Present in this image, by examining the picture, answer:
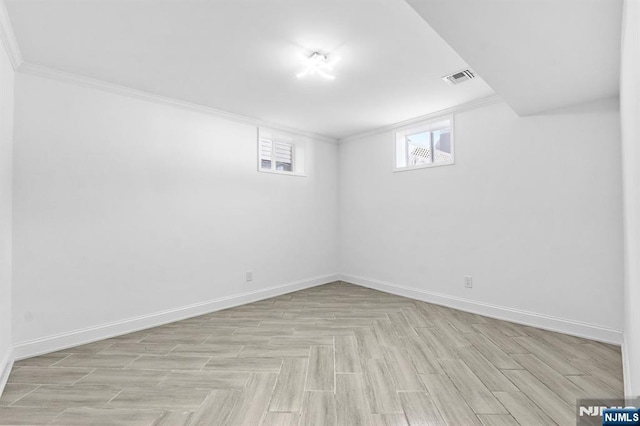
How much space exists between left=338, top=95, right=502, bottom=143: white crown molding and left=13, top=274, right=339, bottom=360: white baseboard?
2.70m

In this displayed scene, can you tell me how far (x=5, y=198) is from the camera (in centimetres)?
219

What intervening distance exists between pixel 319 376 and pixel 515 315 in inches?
92.5

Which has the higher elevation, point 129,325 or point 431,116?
point 431,116

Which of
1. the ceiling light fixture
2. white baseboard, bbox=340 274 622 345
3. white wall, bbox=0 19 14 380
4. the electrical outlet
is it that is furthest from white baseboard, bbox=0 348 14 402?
the electrical outlet

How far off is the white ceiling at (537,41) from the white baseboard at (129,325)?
3.52 metres

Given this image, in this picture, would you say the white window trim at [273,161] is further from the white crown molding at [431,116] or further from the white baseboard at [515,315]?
the white baseboard at [515,315]

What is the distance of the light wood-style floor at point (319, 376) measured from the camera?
5.45ft

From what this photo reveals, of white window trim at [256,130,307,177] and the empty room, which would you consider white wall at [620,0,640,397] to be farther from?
white window trim at [256,130,307,177]

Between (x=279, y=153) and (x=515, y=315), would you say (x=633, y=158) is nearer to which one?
(x=515, y=315)

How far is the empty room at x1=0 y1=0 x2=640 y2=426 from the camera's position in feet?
5.76

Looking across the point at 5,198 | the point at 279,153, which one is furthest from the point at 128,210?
the point at 279,153

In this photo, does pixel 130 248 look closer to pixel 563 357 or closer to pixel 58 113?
pixel 58 113

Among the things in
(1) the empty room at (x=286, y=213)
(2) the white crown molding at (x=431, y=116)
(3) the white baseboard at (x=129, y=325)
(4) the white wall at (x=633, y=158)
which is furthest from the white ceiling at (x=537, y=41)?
(3) the white baseboard at (x=129, y=325)

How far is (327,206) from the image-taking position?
500cm
